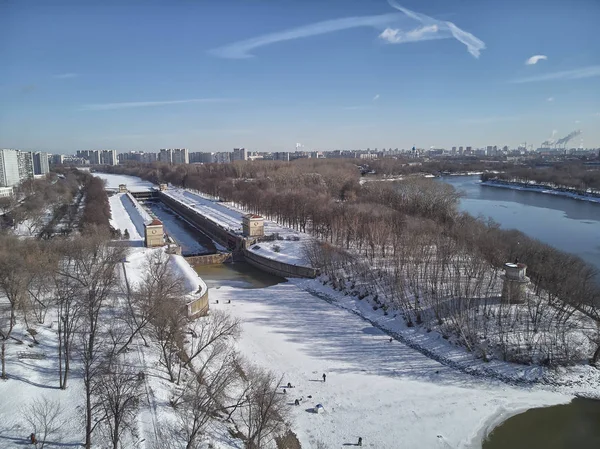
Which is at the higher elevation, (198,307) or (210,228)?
(210,228)

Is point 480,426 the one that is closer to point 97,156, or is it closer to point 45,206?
point 45,206

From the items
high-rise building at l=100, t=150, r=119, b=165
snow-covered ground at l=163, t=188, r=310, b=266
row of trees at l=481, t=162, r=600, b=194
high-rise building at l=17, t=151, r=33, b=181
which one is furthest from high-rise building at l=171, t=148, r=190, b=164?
snow-covered ground at l=163, t=188, r=310, b=266

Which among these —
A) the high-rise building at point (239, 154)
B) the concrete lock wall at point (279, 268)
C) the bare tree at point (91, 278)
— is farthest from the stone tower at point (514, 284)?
the high-rise building at point (239, 154)

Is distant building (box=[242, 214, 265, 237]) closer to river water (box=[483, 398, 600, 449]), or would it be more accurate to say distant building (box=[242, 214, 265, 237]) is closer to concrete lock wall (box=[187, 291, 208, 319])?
concrete lock wall (box=[187, 291, 208, 319])

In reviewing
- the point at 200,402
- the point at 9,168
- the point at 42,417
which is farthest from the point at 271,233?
the point at 9,168

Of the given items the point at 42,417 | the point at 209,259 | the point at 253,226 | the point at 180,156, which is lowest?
the point at 209,259

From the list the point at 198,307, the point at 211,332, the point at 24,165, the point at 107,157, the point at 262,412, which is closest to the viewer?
the point at 262,412

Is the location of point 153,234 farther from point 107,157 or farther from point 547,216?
point 107,157
